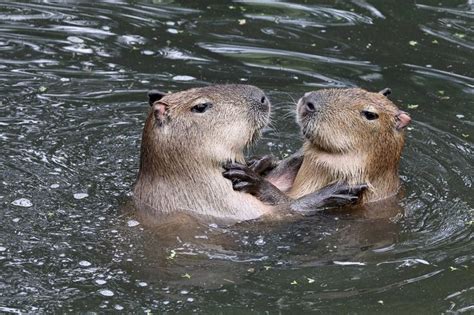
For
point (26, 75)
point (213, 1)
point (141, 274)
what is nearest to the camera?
point (141, 274)

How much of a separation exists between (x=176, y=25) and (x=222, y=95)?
455 cm

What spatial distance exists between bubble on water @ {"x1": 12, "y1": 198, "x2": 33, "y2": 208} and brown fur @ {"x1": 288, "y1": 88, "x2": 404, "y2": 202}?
7.79 ft

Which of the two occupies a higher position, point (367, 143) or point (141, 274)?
point (367, 143)

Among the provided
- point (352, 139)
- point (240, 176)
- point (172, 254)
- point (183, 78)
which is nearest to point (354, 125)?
point (352, 139)

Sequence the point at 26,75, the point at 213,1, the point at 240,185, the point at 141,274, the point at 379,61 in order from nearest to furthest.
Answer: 1. the point at 141,274
2. the point at 240,185
3. the point at 26,75
4. the point at 379,61
5. the point at 213,1

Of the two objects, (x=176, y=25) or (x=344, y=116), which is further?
(x=176, y=25)

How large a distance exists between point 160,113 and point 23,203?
138cm

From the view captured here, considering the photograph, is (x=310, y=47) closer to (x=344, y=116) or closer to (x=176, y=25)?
(x=176, y=25)

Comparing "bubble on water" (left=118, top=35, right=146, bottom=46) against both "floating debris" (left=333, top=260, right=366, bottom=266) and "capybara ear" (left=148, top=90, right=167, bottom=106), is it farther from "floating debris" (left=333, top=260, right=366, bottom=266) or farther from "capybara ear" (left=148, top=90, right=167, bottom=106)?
"floating debris" (left=333, top=260, right=366, bottom=266)

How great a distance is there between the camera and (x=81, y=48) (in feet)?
43.6

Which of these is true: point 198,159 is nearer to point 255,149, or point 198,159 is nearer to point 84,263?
point 84,263

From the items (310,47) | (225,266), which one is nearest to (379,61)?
(310,47)

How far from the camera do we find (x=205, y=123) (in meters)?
9.55

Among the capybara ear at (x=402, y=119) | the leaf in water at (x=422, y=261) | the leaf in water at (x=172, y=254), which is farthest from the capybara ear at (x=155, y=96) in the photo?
the leaf in water at (x=422, y=261)
